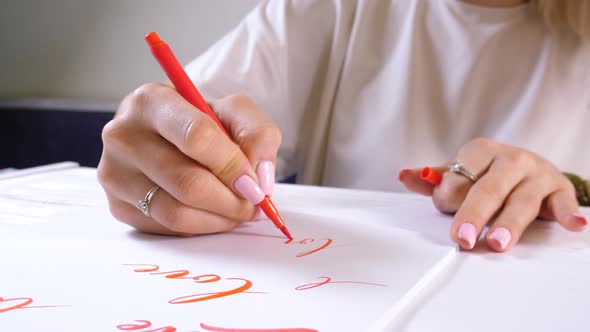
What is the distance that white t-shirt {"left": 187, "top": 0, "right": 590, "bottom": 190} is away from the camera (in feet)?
2.54

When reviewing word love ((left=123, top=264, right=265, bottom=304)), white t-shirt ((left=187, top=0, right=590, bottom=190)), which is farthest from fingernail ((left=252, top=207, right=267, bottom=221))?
white t-shirt ((left=187, top=0, right=590, bottom=190))

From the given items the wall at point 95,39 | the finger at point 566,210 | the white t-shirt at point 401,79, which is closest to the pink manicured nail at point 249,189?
the finger at point 566,210

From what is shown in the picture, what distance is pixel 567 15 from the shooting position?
29.0 inches

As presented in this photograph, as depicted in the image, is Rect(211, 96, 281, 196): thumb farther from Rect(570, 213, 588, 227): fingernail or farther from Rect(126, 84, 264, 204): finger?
Rect(570, 213, 588, 227): fingernail

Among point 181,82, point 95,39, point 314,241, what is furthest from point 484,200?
point 95,39

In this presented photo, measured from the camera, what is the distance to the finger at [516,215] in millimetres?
369

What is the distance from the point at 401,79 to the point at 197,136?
52 centimetres

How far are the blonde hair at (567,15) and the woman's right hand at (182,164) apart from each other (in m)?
0.52

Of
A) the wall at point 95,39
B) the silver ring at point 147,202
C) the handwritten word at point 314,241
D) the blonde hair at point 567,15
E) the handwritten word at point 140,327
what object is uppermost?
the wall at point 95,39

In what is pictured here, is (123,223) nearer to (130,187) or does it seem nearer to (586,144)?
(130,187)

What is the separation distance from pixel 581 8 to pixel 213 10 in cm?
85

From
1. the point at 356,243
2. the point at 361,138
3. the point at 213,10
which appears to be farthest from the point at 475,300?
the point at 213,10

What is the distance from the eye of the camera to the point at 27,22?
1592 mm

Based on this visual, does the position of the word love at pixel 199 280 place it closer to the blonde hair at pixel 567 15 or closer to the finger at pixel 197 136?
the finger at pixel 197 136
